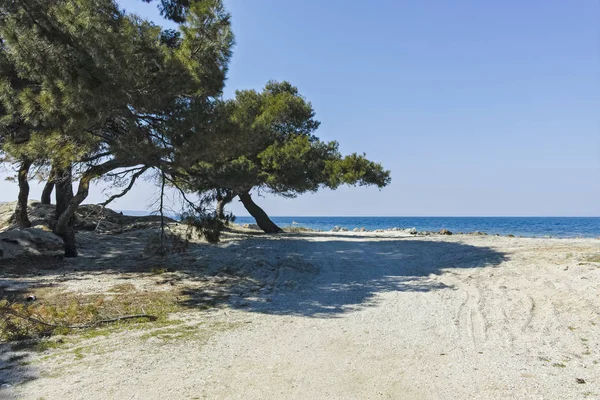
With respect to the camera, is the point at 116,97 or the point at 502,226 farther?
the point at 502,226

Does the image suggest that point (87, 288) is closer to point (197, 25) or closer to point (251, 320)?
point (251, 320)

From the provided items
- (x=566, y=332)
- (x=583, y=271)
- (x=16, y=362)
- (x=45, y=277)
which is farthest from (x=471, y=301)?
(x=45, y=277)

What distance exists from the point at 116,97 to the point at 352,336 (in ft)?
16.8

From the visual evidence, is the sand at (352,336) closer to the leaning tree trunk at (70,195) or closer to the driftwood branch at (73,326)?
the driftwood branch at (73,326)

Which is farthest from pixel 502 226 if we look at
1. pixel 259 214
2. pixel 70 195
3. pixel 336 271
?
pixel 70 195

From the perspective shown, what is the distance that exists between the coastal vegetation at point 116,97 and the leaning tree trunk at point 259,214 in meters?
7.55

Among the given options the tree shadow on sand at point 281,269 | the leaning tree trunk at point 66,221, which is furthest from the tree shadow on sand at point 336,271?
the leaning tree trunk at point 66,221

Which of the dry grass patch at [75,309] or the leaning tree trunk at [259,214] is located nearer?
the dry grass patch at [75,309]

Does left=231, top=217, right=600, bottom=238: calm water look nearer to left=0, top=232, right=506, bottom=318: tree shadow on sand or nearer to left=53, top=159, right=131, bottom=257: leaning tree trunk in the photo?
left=0, top=232, right=506, bottom=318: tree shadow on sand

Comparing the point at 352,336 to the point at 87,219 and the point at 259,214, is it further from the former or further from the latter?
the point at 259,214

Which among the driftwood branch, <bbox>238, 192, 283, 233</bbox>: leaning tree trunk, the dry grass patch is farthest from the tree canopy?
the driftwood branch

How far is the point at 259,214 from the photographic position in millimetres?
19469

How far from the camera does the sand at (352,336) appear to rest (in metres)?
3.78

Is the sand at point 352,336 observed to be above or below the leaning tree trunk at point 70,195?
below
